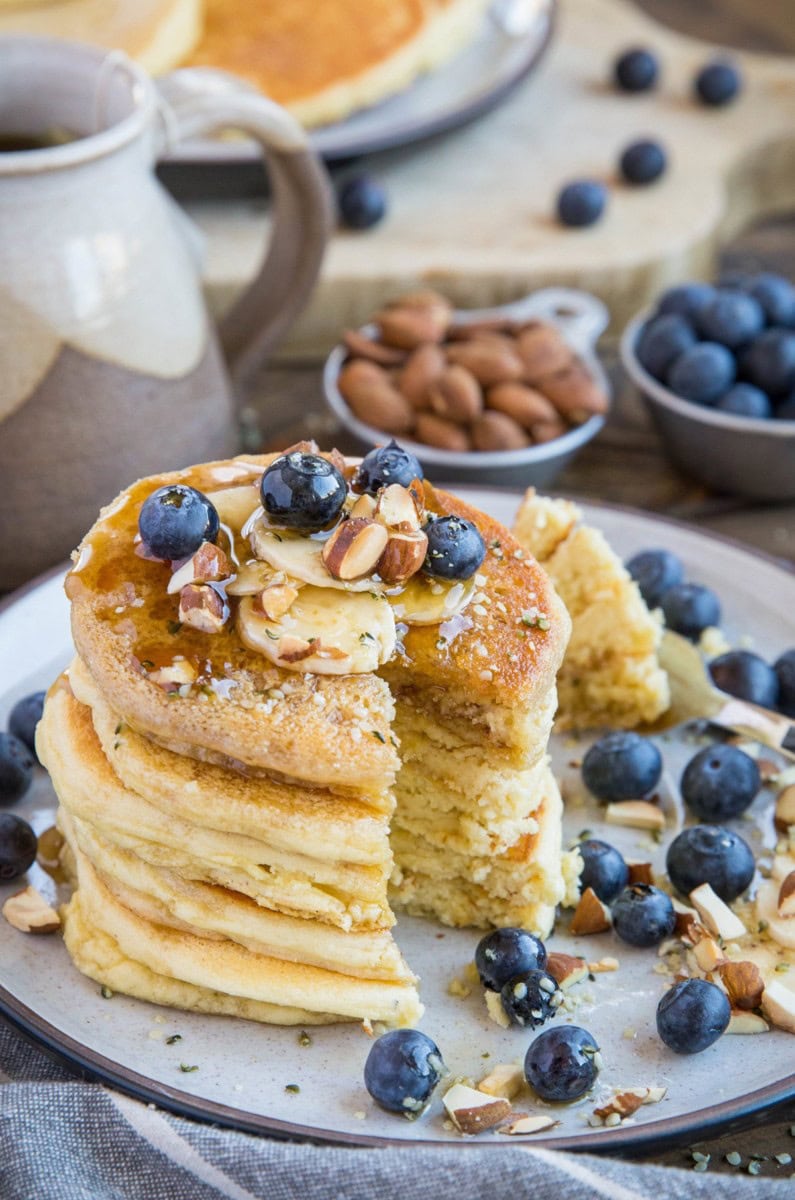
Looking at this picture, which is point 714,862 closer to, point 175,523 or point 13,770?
point 175,523

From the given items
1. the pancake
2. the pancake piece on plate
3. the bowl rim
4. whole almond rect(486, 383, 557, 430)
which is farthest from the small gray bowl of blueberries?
the pancake

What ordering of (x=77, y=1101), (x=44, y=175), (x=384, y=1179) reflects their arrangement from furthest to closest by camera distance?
1. (x=44, y=175)
2. (x=77, y=1101)
3. (x=384, y=1179)

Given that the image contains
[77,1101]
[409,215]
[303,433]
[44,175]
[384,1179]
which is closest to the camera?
[384,1179]

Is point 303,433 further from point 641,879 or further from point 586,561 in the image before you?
point 641,879

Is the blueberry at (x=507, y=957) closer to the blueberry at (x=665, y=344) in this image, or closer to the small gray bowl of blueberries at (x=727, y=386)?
the small gray bowl of blueberries at (x=727, y=386)

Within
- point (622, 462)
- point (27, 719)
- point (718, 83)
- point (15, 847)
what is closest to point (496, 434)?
point (622, 462)

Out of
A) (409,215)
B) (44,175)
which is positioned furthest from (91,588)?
(409,215)

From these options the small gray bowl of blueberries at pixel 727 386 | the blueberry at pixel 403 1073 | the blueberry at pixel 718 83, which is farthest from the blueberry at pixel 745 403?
the blueberry at pixel 403 1073
